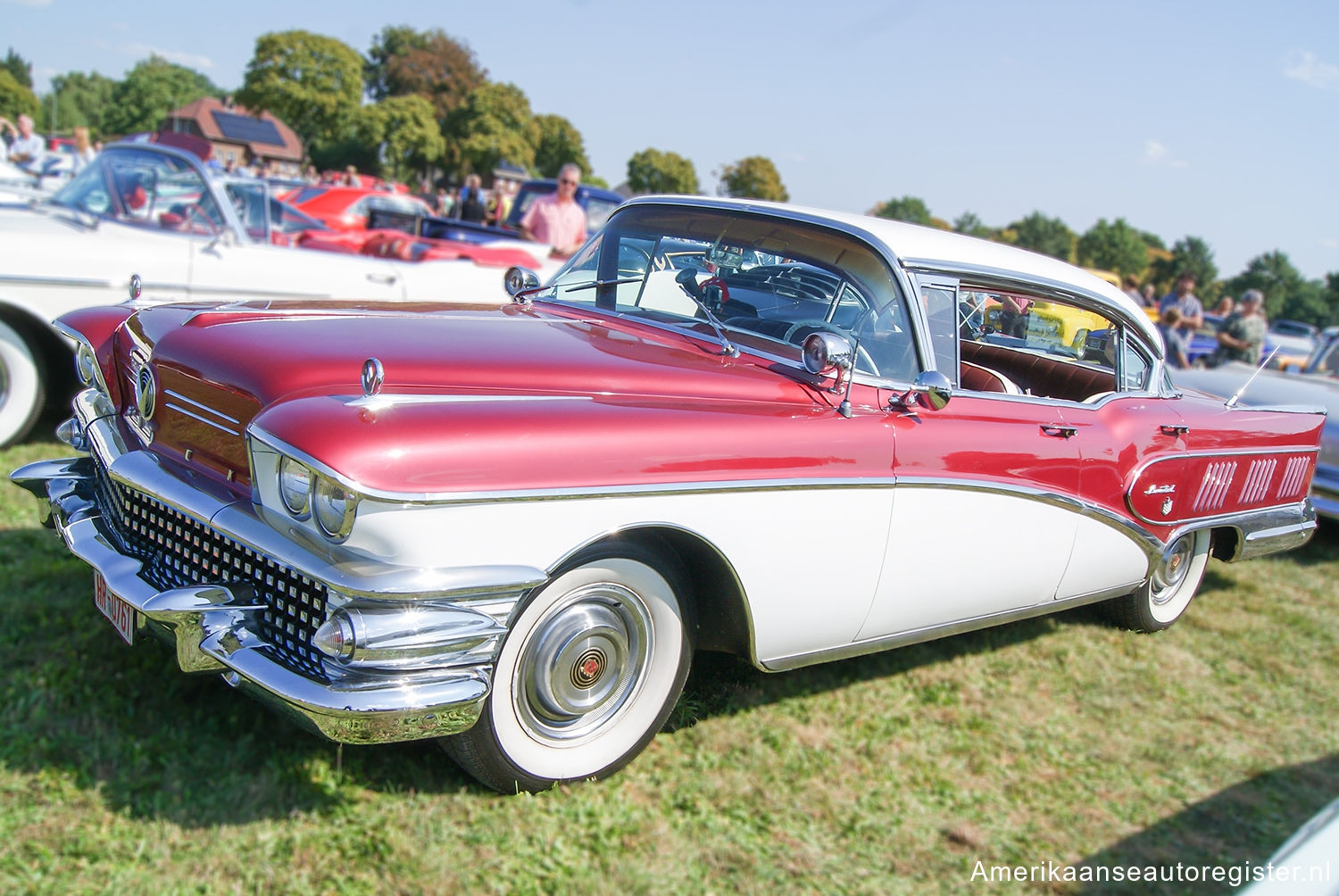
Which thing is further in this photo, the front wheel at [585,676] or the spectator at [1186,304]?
the spectator at [1186,304]

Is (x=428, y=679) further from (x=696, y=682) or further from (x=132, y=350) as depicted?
(x=132, y=350)

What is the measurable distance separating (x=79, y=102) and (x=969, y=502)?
119m

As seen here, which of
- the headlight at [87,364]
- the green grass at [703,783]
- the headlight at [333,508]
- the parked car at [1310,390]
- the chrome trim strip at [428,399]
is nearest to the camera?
the headlight at [333,508]

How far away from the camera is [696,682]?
128 inches

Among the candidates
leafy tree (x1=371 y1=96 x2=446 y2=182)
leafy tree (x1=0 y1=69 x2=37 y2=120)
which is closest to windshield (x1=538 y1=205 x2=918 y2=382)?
leafy tree (x1=371 y1=96 x2=446 y2=182)

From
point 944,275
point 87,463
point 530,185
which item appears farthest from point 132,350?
point 530,185

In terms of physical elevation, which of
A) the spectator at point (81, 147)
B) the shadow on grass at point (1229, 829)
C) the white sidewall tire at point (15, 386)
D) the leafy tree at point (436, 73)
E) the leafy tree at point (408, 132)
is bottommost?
the shadow on grass at point (1229, 829)

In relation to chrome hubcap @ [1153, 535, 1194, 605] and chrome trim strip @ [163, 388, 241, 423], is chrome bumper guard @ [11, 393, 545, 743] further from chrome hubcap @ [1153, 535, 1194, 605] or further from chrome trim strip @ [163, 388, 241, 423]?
chrome hubcap @ [1153, 535, 1194, 605]

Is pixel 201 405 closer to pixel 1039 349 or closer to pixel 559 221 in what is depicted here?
pixel 1039 349

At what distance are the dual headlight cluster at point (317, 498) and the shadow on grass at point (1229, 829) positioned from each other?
84.9 inches

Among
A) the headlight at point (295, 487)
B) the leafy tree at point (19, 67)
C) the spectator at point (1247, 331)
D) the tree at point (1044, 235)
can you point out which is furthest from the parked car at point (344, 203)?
the leafy tree at point (19, 67)

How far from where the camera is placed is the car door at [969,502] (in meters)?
2.93

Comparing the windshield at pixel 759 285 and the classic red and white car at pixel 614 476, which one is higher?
the windshield at pixel 759 285

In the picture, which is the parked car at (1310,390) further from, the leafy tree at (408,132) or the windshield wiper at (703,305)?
the leafy tree at (408,132)
